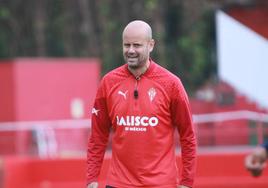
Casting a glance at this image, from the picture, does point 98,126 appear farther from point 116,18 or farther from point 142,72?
point 116,18

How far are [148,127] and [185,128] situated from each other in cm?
29

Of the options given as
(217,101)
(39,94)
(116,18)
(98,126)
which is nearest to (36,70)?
(39,94)

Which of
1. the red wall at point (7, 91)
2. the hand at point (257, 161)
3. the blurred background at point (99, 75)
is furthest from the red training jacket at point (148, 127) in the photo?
the red wall at point (7, 91)

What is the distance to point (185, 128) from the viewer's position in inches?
302

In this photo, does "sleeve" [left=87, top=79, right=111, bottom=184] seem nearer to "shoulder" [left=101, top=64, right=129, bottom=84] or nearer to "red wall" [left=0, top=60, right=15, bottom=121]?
"shoulder" [left=101, top=64, right=129, bottom=84]

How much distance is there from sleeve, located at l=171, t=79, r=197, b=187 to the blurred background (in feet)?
31.3

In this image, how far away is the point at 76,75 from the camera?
23.3m

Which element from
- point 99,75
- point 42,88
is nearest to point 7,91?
point 42,88

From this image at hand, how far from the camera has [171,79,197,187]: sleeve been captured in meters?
7.60

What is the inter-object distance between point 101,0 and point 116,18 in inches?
30.0

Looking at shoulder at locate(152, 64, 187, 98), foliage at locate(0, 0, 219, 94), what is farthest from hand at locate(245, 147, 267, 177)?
foliage at locate(0, 0, 219, 94)

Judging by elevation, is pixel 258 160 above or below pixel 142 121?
below

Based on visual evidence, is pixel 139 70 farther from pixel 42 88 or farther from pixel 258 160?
pixel 42 88

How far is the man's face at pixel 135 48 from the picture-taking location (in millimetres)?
7500
